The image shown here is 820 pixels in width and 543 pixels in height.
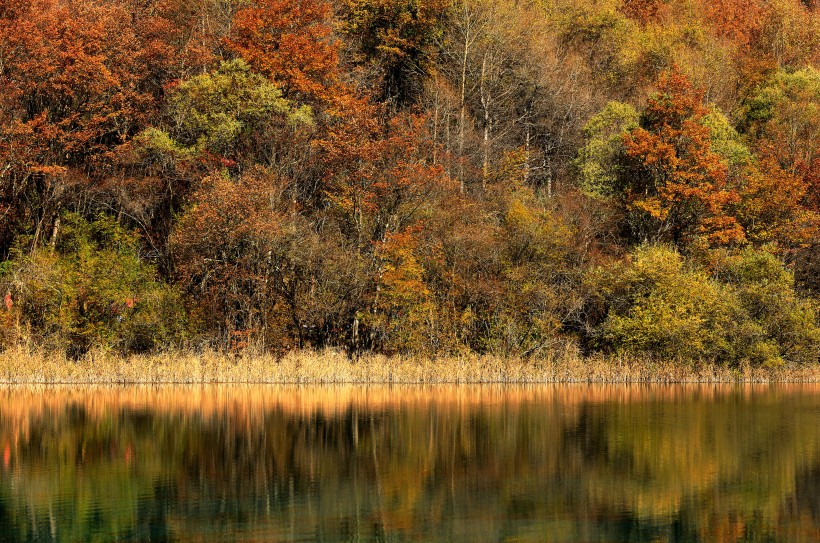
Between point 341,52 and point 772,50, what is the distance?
109 feet

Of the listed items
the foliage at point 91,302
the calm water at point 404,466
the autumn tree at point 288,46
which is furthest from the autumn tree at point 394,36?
the calm water at point 404,466

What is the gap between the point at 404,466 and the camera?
94.2 feet

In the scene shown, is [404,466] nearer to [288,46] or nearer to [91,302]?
[91,302]

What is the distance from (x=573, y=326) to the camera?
178 feet

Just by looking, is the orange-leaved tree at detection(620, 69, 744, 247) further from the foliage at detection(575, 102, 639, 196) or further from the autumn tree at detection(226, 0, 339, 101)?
the autumn tree at detection(226, 0, 339, 101)

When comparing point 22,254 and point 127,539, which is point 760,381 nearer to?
point 22,254

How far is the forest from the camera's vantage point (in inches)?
2019

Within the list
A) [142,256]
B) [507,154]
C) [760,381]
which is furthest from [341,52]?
[760,381]

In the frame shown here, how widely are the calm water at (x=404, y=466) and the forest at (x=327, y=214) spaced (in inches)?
304

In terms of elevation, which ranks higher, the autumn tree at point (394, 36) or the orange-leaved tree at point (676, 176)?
the autumn tree at point (394, 36)

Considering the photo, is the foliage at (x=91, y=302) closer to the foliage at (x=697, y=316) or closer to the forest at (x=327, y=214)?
the forest at (x=327, y=214)

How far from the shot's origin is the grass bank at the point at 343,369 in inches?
1833

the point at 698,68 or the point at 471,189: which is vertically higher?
the point at 698,68

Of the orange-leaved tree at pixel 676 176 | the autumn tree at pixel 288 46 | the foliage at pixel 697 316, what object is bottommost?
the foliage at pixel 697 316
